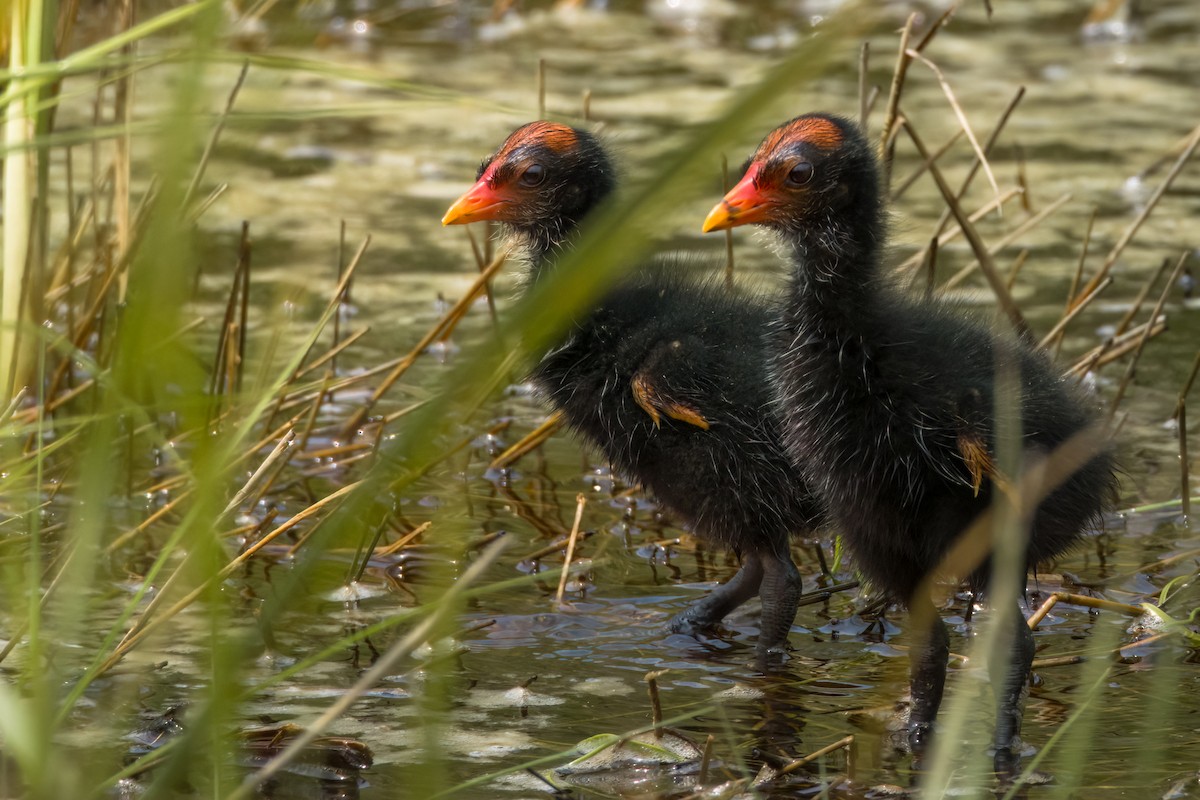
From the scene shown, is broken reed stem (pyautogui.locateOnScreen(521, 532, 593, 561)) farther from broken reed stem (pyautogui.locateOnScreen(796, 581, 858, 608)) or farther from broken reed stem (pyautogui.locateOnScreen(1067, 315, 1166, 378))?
broken reed stem (pyautogui.locateOnScreen(1067, 315, 1166, 378))

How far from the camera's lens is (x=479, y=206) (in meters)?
4.03

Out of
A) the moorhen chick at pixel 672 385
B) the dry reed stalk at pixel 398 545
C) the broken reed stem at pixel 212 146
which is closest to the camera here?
the broken reed stem at pixel 212 146

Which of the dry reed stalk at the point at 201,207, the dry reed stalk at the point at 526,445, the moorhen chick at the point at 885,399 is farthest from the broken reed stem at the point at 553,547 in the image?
the dry reed stalk at the point at 201,207

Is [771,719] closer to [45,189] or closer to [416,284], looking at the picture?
[45,189]

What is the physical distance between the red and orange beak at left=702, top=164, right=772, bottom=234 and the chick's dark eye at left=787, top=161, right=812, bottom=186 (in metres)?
0.07

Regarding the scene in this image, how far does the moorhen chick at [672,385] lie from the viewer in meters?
3.67

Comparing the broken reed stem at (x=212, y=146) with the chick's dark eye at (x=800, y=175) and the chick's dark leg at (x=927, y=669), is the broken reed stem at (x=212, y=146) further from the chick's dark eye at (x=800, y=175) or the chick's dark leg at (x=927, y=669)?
the chick's dark leg at (x=927, y=669)

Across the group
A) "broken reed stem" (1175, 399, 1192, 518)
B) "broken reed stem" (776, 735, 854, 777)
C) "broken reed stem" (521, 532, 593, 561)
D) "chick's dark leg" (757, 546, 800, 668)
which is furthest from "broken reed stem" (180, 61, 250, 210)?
"broken reed stem" (1175, 399, 1192, 518)

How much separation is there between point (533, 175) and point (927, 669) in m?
1.56

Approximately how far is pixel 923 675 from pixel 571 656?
0.82 metres

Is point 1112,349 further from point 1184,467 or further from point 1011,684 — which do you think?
point 1011,684

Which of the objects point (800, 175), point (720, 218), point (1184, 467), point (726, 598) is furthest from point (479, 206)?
point (1184, 467)

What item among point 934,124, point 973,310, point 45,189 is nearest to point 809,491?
point 973,310

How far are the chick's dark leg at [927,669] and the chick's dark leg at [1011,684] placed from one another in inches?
5.8
